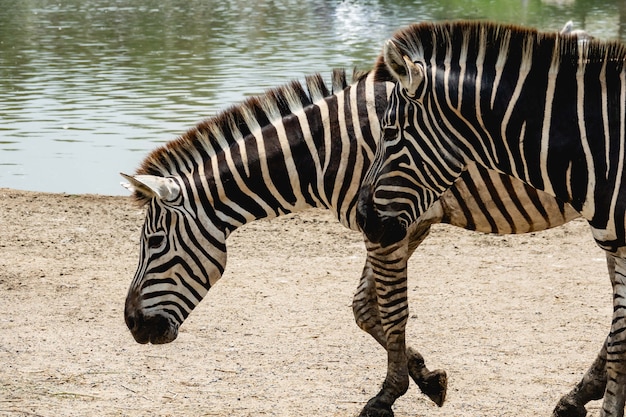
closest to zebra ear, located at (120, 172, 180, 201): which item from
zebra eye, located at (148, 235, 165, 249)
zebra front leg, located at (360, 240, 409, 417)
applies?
zebra eye, located at (148, 235, 165, 249)

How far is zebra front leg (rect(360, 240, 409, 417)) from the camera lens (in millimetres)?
5582

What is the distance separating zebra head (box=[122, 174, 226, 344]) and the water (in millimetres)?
6405

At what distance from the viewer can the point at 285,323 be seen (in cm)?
739

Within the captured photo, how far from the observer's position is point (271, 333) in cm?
717

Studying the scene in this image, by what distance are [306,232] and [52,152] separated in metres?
5.48

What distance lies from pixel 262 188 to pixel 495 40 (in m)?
1.75

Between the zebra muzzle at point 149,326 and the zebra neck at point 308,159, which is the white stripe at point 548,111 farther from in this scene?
the zebra muzzle at point 149,326

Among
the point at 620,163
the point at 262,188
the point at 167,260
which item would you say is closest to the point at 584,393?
the point at 620,163

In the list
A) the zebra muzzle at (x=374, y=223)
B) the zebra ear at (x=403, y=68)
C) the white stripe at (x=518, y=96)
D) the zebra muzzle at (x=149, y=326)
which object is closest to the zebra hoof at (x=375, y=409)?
the zebra muzzle at (x=149, y=326)

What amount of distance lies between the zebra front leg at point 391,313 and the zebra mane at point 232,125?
3.16 feet

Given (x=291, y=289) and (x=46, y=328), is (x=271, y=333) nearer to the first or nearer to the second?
(x=291, y=289)

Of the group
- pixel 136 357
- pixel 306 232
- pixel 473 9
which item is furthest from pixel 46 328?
pixel 473 9

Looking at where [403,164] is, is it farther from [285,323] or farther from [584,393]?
[285,323]

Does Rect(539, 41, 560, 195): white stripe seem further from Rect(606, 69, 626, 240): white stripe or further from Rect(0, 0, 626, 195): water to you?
Rect(0, 0, 626, 195): water
